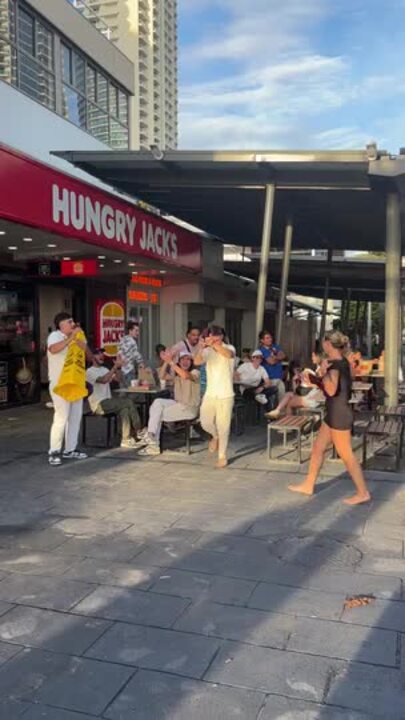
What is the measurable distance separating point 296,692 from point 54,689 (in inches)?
39.8

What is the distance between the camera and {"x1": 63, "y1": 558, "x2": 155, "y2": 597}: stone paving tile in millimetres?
3822

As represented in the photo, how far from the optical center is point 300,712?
255cm

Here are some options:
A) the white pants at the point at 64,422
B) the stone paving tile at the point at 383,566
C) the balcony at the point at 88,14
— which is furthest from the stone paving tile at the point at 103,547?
the balcony at the point at 88,14

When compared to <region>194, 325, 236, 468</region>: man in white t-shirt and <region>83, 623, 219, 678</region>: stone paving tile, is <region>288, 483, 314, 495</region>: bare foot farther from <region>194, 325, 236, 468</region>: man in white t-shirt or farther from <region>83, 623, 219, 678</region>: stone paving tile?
<region>83, 623, 219, 678</region>: stone paving tile

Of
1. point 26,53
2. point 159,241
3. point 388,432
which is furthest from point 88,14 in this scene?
point 388,432

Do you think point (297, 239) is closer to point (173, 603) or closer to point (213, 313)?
point (213, 313)

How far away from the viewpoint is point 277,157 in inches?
339

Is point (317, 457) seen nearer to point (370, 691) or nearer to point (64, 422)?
point (64, 422)

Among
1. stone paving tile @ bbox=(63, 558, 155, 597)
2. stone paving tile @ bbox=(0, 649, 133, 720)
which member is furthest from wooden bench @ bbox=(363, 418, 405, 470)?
stone paving tile @ bbox=(0, 649, 133, 720)

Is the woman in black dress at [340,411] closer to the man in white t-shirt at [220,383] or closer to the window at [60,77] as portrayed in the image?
the man in white t-shirt at [220,383]

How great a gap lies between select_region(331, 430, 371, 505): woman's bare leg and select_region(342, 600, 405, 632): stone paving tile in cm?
191

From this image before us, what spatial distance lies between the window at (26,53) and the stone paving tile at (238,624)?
10.7m

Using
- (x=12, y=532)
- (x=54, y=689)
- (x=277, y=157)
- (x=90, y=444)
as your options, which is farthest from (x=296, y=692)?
(x=277, y=157)

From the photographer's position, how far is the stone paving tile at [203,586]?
11.9ft
